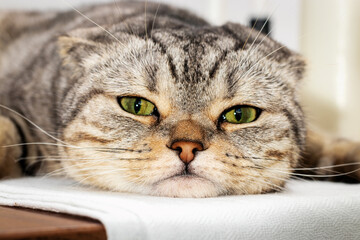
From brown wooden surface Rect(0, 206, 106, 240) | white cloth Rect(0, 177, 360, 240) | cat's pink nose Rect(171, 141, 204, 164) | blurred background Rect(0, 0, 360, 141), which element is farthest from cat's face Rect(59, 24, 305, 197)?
blurred background Rect(0, 0, 360, 141)

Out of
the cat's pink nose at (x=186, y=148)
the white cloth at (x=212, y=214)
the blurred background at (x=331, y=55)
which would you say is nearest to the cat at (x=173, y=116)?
the cat's pink nose at (x=186, y=148)

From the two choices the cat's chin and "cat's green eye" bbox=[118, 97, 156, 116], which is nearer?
the cat's chin

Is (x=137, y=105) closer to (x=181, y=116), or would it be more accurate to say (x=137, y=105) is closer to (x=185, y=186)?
(x=181, y=116)

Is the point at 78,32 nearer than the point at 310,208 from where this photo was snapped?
No

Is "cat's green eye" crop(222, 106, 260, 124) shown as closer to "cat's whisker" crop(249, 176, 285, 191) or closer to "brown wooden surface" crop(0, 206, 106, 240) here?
"cat's whisker" crop(249, 176, 285, 191)

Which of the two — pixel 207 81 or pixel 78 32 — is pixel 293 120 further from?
pixel 78 32

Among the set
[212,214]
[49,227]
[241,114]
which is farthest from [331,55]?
[49,227]

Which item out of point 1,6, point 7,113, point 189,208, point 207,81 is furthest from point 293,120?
point 1,6

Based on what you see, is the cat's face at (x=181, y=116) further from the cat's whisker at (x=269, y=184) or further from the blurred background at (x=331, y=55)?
the blurred background at (x=331, y=55)
